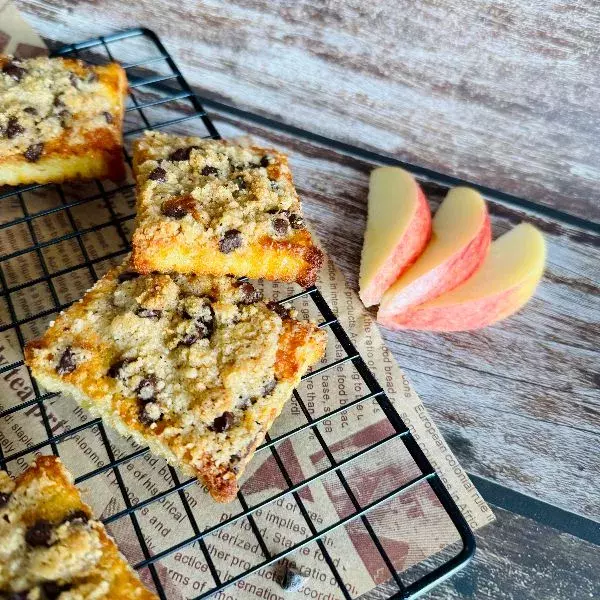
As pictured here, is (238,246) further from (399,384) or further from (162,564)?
(162,564)

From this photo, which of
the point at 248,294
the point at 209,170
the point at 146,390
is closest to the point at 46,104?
the point at 209,170

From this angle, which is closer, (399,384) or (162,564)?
(162,564)

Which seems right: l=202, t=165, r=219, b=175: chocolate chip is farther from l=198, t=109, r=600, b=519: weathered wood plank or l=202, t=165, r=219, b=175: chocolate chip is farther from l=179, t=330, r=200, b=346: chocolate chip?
l=198, t=109, r=600, b=519: weathered wood plank

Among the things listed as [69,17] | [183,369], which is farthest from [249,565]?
[69,17]

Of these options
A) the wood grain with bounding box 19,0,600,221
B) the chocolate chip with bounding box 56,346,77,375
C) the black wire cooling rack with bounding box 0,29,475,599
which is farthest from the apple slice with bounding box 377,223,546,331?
the chocolate chip with bounding box 56,346,77,375

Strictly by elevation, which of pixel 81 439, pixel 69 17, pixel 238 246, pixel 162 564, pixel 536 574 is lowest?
pixel 536 574

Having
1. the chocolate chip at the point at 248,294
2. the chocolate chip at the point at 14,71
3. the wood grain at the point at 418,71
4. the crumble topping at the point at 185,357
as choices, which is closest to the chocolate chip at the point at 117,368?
the crumble topping at the point at 185,357
